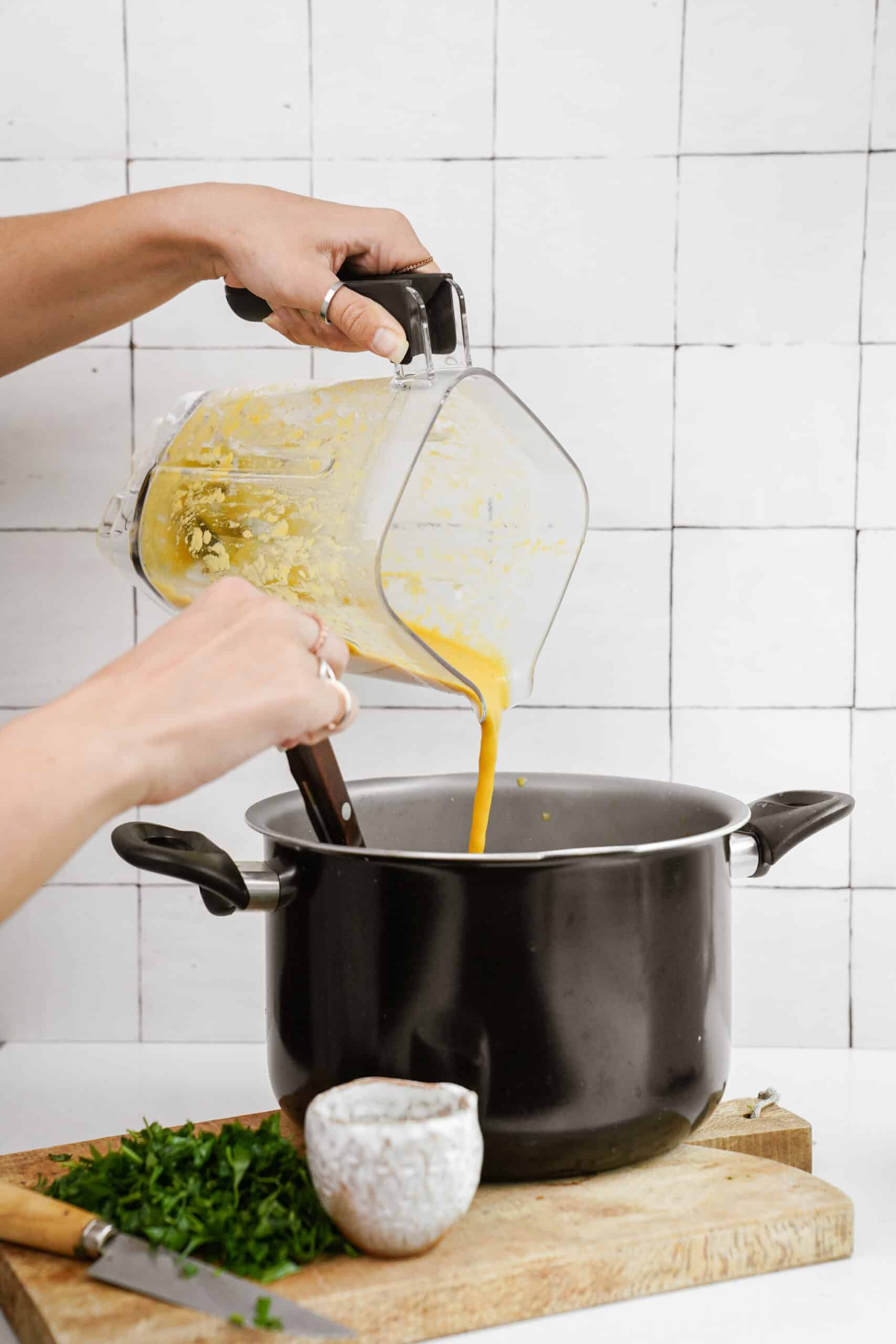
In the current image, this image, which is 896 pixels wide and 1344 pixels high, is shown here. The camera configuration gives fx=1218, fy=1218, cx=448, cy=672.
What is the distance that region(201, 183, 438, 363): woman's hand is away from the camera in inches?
34.5

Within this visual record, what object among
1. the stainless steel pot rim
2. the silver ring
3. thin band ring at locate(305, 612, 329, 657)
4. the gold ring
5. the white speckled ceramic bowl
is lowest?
the white speckled ceramic bowl

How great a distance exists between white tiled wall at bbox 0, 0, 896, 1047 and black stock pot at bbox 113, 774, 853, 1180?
0.39 m

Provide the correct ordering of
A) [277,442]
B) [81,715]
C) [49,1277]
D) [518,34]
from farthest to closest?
[518,34] → [277,442] → [49,1277] → [81,715]

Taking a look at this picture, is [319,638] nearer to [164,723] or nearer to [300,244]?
[164,723]

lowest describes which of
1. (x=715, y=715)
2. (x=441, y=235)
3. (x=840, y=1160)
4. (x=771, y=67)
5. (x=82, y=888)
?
(x=840, y=1160)

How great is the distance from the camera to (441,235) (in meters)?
1.12

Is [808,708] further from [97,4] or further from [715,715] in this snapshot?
[97,4]

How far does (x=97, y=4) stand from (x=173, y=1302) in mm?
1068

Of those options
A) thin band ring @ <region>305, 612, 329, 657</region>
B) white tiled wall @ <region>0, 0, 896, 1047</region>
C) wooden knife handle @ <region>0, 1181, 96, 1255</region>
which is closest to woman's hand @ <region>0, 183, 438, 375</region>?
white tiled wall @ <region>0, 0, 896, 1047</region>

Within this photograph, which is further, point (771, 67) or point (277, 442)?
point (771, 67)

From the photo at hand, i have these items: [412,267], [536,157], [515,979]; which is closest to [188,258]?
[412,267]

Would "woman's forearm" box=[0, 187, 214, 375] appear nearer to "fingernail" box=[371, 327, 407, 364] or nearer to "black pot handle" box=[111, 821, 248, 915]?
"fingernail" box=[371, 327, 407, 364]

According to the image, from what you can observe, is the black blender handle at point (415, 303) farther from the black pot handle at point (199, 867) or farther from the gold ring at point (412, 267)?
the black pot handle at point (199, 867)

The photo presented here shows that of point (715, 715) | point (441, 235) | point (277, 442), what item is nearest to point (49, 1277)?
point (277, 442)
